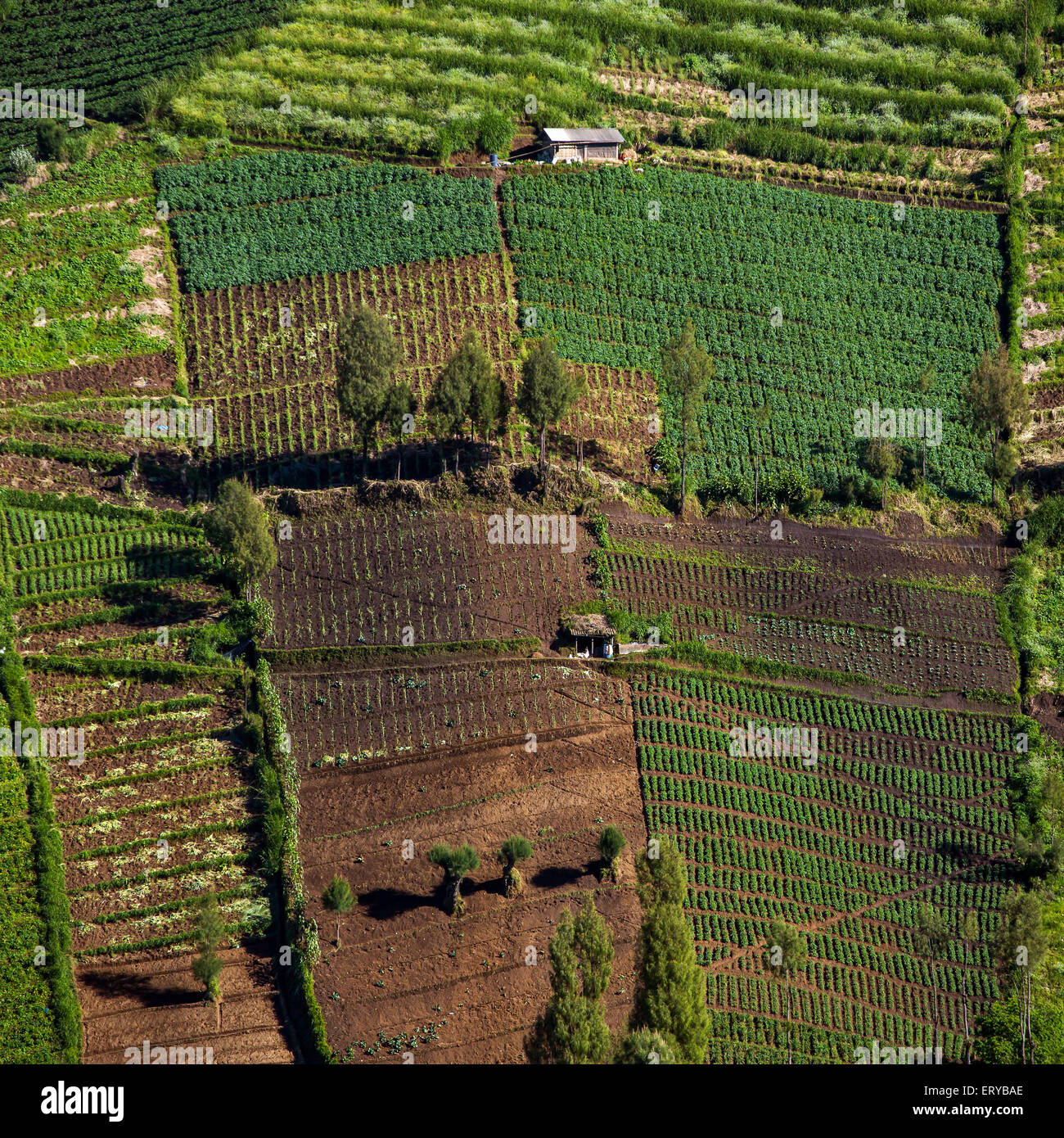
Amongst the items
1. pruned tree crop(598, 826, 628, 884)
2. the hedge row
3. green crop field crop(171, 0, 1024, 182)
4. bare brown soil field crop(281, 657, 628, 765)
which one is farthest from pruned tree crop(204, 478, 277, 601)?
green crop field crop(171, 0, 1024, 182)

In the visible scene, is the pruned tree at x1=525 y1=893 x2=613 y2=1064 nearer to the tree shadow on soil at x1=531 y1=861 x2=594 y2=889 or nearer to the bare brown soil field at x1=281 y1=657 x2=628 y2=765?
the tree shadow on soil at x1=531 y1=861 x2=594 y2=889

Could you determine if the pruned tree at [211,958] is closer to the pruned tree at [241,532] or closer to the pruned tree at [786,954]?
the pruned tree at [241,532]

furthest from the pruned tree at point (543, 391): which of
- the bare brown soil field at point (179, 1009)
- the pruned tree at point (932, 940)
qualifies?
the bare brown soil field at point (179, 1009)

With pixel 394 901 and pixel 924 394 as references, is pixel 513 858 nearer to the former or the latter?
pixel 394 901

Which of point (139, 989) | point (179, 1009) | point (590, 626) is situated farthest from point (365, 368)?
point (179, 1009)

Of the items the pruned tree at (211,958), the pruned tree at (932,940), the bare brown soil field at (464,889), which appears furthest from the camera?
the pruned tree at (932,940)

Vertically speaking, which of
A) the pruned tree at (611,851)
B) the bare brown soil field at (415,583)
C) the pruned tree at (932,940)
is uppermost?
the bare brown soil field at (415,583)

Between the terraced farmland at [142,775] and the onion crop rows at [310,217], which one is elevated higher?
the onion crop rows at [310,217]
